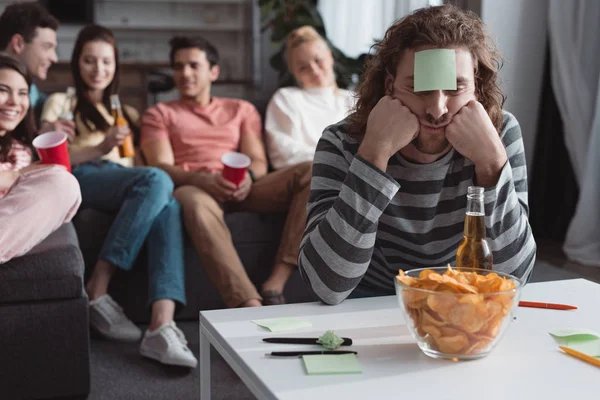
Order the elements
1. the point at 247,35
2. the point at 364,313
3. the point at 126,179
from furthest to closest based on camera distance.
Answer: the point at 247,35, the point at 126,179, the point at 364,313

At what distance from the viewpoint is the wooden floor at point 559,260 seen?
310cm

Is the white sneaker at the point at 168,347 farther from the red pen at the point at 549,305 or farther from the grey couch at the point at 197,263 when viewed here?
the red pen at the point at 549,305

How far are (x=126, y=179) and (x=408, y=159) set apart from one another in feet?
4.77

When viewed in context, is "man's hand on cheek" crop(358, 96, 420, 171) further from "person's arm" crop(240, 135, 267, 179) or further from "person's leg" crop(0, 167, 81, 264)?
"person's arm" crop(240, 135, 267, 179)

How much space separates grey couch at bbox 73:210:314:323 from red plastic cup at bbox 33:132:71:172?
490mm

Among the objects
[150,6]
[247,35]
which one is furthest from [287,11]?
[150,6]

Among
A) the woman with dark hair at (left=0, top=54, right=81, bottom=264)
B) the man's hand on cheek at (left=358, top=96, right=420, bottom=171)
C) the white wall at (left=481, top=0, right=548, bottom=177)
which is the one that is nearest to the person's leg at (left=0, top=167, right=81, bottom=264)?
the woman with dark hair at (left=0, top=54, right=81, bottom=264)

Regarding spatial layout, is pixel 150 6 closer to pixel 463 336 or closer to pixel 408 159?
pixel 408 159

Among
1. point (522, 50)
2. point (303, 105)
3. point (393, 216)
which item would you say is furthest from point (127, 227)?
point (522, 50)

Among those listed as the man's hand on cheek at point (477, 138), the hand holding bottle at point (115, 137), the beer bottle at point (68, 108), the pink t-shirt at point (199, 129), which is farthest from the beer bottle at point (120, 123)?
the man's hand on cheek at point (477, 138)

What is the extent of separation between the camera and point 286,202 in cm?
277

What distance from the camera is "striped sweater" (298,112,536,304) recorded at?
1237 mm

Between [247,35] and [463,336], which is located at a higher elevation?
[247,35]

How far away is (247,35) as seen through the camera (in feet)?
23.9
